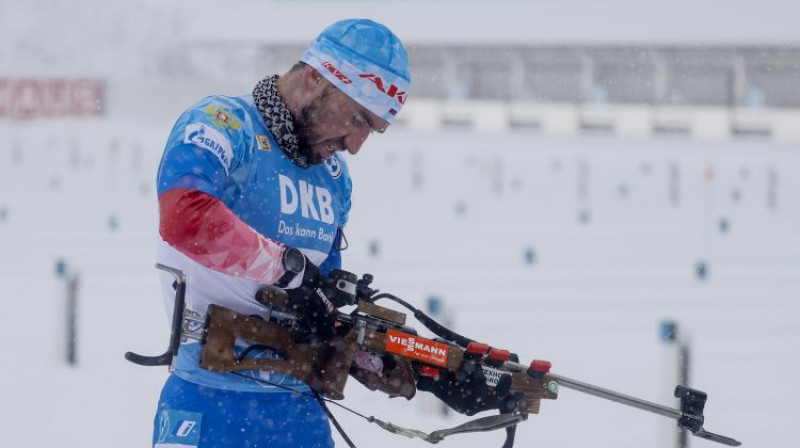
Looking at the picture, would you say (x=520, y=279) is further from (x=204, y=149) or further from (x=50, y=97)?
(x=50, y=97)

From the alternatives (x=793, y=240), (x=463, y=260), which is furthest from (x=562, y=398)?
(x=793, y=240)

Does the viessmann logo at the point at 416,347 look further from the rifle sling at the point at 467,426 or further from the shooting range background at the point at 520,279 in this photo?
the shooting range background at the point at 520,279

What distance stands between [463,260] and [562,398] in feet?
24.8

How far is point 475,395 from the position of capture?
275 cm

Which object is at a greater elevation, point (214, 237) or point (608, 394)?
point (214, 237)

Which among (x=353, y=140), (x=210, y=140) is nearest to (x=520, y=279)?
(x=353, y=140)

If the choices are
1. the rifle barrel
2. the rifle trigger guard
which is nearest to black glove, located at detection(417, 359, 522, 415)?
the rifle barrel

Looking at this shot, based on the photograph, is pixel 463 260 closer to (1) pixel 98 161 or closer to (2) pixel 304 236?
(2) pixel 304 236

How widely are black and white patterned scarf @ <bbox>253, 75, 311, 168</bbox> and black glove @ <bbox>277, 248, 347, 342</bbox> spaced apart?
0.29 m

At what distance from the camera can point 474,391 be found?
9.01 feet

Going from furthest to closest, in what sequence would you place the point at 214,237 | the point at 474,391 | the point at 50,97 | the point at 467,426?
the point at 50,97
the point at 467,426
the point at 474,391
the point at 214,237

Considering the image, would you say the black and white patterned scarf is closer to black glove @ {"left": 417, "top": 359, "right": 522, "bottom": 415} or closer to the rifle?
the rifle

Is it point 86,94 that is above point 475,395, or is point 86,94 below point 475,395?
above

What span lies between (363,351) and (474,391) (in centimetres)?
34
